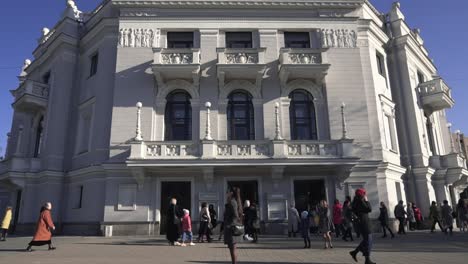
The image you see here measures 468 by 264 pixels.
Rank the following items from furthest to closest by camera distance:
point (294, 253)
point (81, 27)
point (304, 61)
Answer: point (81, 27)
point (304, 61)
point (294, 253)

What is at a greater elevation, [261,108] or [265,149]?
[261,108]

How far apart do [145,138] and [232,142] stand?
4733 millimetres

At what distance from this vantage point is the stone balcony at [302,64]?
19.7 meters

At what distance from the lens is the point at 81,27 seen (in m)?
24.6

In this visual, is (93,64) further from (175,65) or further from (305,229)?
(305,229)

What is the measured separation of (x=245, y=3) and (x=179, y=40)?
452cm

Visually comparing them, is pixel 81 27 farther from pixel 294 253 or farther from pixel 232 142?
pixel 294 253

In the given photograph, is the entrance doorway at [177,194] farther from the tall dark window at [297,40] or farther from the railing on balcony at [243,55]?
the tall dark window at [297,40]

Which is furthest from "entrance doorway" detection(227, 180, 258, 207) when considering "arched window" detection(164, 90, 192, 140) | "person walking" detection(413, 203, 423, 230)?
"person walking" detection(413, 203, 423, 230)

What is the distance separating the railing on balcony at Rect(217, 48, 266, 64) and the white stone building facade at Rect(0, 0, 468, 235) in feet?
0.20

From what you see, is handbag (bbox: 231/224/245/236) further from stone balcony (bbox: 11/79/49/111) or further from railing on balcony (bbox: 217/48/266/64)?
stone balcony (bbox: 11/79/49/111)

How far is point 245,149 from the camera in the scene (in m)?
18.5

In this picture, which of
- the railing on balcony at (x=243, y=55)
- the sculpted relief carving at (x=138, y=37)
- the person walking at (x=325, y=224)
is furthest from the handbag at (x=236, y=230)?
the sculpted relief carving at (x=138, y=37)

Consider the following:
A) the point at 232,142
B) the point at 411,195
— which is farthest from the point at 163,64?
Answer: the point at 411,195
